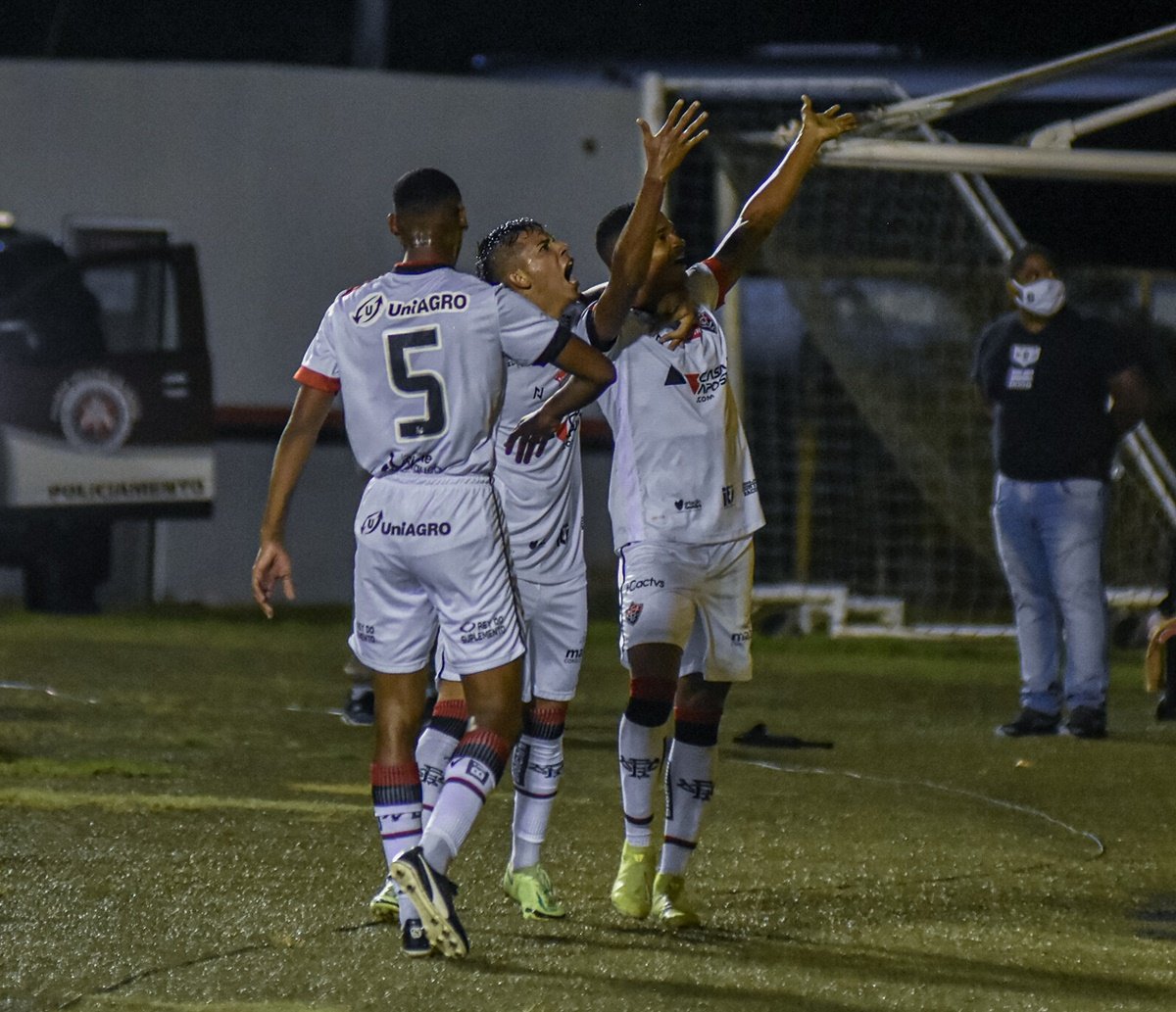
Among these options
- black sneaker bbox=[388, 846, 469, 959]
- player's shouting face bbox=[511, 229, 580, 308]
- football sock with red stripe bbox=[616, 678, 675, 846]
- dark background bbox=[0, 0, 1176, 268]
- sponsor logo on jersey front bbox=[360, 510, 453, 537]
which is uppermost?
dark background bbox=[0, 0, 1176, 268]

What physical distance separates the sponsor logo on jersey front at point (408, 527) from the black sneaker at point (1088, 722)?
5.74m

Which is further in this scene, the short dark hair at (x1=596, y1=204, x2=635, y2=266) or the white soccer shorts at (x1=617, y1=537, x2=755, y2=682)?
the short dark hair at (x1=596, y1=204, x2=635, y2=266)

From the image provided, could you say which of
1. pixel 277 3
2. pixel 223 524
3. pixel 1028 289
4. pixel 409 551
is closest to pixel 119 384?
pixel 223 524

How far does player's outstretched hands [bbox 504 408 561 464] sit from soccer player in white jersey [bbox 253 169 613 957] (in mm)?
246

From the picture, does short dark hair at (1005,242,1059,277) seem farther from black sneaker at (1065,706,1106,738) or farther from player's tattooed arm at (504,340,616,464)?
player's tattooed arm at (504,340,616,464)

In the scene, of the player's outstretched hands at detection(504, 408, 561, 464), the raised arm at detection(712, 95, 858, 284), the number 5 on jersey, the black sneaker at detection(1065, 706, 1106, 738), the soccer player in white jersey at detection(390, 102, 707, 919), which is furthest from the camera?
the black sneaker at detection(1065, 706, 1106, 738)

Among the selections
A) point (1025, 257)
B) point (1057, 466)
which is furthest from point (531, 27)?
point (1057, 466)

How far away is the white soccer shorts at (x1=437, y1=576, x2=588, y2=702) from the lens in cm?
595

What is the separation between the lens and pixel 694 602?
5977mm

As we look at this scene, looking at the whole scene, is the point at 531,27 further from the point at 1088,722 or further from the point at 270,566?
the point at 270,566

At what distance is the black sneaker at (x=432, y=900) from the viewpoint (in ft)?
16.4

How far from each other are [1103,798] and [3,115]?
11.7 meters

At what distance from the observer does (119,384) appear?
1542 centimetres

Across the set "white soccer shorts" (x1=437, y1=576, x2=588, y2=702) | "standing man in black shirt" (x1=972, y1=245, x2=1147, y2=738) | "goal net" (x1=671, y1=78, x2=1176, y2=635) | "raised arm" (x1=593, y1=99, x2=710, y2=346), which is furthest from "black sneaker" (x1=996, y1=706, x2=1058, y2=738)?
"raised arm" (x1=593, y1=99, x2=710, y2=346)
